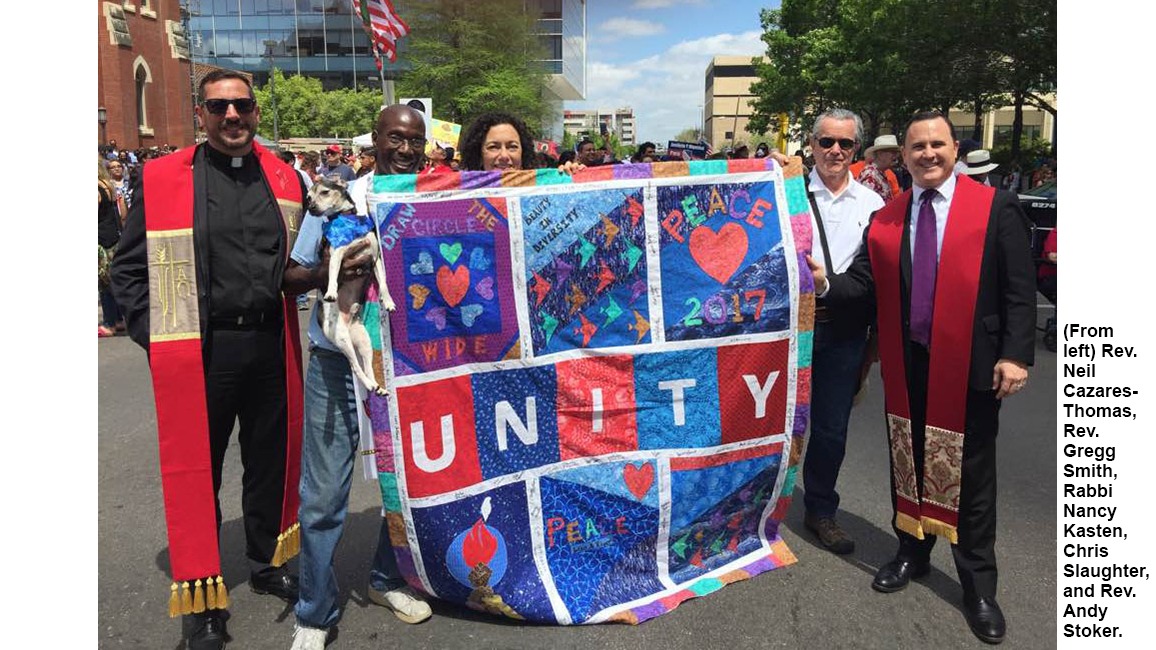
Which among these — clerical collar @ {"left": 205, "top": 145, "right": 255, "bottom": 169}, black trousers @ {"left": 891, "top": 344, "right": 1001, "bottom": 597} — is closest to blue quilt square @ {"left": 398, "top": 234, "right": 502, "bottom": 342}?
clerical collar @ {"left": 205, "top": 145, "right": 255, "bottom": 169}

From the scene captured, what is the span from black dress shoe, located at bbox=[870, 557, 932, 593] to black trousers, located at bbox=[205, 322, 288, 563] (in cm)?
269

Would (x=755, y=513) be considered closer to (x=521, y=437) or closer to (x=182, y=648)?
(x=521, y=437)

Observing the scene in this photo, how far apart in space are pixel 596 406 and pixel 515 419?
0.36m

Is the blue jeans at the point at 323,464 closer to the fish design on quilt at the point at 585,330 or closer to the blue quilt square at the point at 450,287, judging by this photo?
the blue quilt square at the point at 450,287

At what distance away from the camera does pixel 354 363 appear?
9.27 ft

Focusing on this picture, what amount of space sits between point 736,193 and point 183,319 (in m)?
2.36

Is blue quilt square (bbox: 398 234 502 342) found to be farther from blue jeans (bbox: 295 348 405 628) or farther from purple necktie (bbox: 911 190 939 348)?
purple necktie (bbox: 911 190 939 348)

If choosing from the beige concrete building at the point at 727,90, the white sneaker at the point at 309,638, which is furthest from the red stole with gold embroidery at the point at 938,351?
the beige concrete building at the point at 727,90

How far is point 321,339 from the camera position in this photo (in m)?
2.94

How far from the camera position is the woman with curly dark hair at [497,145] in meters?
3.57

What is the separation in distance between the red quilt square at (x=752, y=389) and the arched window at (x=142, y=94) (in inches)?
1899


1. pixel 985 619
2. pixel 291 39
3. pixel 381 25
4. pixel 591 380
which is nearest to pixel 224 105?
pixel 591 380

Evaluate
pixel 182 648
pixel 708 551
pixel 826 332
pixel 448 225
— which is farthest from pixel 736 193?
pixel 182 648

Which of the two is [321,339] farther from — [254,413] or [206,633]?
[206,633]
